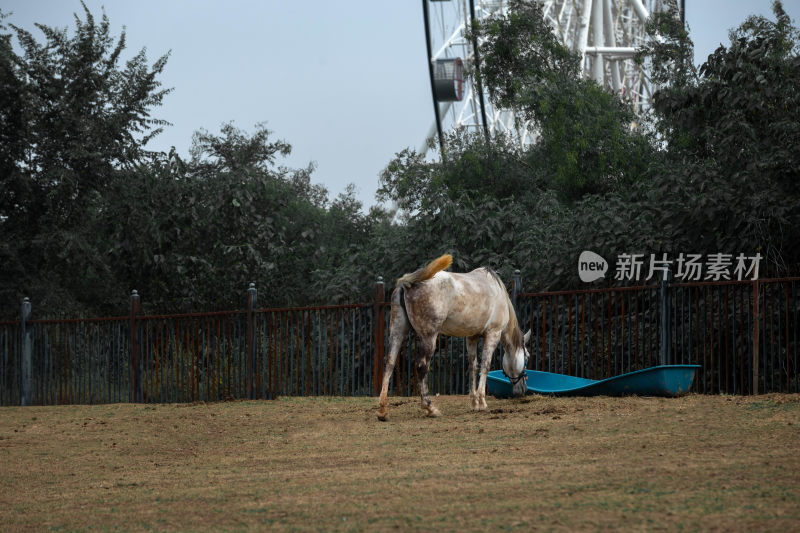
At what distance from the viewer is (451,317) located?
36.7 feet

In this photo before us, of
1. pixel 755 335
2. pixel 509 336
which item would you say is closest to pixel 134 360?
pixel 509 336

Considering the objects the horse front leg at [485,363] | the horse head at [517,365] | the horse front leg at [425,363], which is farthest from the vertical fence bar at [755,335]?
the horse front leg at [425,363]

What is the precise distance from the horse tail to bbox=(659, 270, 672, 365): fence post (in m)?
3.85

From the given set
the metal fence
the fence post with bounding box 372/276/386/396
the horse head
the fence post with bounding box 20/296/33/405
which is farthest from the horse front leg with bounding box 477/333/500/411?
the fence post with bounding box 20/296/33/405

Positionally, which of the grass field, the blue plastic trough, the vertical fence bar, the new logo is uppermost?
the new logo

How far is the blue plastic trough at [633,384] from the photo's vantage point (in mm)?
11352

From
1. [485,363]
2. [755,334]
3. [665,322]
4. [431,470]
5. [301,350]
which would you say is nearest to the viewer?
[431,470]

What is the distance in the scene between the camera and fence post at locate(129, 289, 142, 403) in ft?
57.0

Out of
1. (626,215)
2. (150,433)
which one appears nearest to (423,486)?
(150,433)

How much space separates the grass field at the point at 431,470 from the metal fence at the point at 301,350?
266 centimetres

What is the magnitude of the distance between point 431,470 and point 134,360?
11.4 m

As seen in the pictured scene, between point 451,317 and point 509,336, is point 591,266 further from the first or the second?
point 451,317

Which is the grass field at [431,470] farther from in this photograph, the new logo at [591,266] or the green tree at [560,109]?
the green tree at [560,109]

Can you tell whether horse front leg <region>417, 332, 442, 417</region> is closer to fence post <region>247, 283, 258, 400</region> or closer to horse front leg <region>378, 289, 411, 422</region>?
horse front leg <region>378, 289, 411, 422</region>
